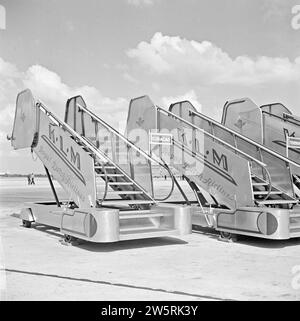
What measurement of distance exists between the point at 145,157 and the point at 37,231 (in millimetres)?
2818

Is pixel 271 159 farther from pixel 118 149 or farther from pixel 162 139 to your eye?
pixel 118 149

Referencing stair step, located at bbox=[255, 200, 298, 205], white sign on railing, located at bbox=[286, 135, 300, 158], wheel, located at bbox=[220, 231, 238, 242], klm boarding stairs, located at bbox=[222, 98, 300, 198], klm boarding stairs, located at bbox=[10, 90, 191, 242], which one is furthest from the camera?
klm boarding stairs, located at bbox=[222, 98, 300, 198]

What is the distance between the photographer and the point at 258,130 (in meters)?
9.38

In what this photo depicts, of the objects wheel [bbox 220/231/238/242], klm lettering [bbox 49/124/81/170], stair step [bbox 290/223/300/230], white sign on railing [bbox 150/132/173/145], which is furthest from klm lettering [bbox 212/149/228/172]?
klm lettering [bbox 49/124/81/170]

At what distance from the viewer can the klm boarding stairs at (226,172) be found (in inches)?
298

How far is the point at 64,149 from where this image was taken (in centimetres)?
813

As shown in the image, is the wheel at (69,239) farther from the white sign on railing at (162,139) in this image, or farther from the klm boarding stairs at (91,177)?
the white sign on railing at (162,139)

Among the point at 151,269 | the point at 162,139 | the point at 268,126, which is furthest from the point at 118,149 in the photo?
the point at 151,269

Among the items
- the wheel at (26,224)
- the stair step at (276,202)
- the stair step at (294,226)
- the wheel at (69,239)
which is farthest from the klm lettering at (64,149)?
the stair step at (294,226)

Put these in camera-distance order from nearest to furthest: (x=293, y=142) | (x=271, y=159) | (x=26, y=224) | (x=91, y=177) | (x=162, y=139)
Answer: (x=91, y=177), (x=271, y=159), (x=162, y=139), (x=293, y=142), (x=26, y=224)

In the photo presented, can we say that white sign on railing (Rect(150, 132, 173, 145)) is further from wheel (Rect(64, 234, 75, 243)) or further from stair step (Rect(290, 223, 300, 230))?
stair step (Rect(290, 223, 300, 230))

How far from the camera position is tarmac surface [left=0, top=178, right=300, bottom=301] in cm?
452

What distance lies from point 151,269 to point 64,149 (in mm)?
3303

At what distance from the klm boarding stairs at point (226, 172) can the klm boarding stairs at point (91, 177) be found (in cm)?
71
